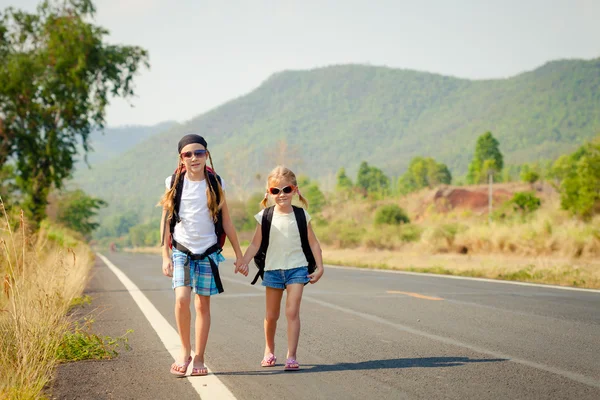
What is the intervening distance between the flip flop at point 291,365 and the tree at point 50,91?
75.9 ft

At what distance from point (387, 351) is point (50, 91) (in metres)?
23.2

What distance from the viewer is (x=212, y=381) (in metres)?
5.81

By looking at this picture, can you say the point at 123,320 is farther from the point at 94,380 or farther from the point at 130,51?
the point at 130,51

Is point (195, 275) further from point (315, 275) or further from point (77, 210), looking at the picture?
point (77, 210)

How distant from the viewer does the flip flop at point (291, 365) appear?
6184 millimetres

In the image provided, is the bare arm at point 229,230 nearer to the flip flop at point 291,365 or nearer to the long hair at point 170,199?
the long hair at point 170,199

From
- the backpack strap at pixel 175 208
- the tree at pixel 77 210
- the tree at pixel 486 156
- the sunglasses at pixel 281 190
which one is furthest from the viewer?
the tree at pixel 486 156

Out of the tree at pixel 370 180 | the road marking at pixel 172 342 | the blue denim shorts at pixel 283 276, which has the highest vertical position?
the tree at pixel 370 180

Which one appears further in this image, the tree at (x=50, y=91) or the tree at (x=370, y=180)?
the tree at (x=370, y=180)

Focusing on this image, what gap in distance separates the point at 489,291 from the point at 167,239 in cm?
897

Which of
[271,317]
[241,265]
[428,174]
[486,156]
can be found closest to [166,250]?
[241,265]

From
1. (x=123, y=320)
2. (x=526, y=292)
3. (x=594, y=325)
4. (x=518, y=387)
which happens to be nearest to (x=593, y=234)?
(x=526, y=292)

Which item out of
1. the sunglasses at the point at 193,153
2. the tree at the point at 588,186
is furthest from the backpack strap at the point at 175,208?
the tree at the point at 588,186

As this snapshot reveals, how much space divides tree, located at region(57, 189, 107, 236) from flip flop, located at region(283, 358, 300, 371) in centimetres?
6607
